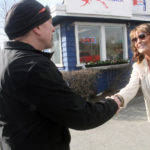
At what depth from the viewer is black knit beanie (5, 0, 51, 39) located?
130cm

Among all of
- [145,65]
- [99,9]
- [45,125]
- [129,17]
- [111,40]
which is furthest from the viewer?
[111,40]

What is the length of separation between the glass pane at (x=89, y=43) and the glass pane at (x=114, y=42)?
521 millimetres

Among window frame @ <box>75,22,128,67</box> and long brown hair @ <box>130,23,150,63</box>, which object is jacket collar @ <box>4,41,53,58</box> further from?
window frame @ <box>75,22,128,67</box>

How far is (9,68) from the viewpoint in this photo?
1188 mm

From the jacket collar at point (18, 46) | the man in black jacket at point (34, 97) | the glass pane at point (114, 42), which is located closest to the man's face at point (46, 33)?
the man in black jacket at point (34, 97)

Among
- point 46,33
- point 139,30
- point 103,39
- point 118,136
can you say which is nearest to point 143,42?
point 139,30

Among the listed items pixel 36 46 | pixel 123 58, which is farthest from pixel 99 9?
pixel 36 46

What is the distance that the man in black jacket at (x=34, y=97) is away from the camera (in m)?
1.15

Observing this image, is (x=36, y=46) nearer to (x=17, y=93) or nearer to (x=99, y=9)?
(x=17, y=93)

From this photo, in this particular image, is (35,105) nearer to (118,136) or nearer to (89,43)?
(118,136)

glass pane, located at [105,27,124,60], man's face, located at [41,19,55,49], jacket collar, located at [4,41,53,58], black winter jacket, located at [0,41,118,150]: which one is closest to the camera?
black winter jacket, located at [0,41,118,150]

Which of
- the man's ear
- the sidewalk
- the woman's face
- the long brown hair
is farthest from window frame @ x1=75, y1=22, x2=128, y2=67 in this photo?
the man's ear

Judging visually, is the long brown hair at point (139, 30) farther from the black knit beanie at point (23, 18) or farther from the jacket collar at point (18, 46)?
the jacket collar at point (18, 46)

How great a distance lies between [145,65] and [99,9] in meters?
5.26
